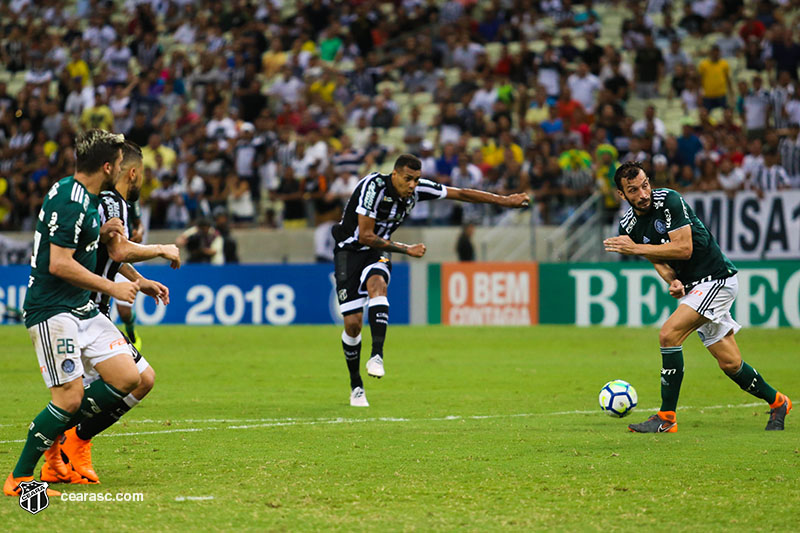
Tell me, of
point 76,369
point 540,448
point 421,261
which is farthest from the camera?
point 421,261

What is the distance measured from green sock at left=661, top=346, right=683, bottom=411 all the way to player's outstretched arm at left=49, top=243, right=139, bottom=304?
498 cm

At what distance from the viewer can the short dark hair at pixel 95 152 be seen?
6816 millimetres

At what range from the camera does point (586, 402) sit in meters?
12.0

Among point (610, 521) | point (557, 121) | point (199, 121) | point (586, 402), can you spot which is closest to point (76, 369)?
point (610, 521)

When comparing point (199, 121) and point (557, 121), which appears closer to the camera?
point (557, 121)

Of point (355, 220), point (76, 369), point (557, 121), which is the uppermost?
point (557, 121)

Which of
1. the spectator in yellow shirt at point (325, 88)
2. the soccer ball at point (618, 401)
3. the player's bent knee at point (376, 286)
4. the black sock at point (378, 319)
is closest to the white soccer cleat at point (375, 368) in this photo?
the black sock at point (378, 319)

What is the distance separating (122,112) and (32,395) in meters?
18.4

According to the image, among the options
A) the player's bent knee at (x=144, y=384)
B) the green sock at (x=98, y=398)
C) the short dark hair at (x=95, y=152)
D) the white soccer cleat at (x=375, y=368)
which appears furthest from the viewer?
the white soccer cleat at (x=375, y=368)

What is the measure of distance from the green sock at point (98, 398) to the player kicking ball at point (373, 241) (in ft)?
15.1

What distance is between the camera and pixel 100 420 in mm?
7441

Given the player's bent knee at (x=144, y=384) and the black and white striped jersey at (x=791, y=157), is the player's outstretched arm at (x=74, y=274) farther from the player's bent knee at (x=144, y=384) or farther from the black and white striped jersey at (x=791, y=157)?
the black and white striped jersey at (x=791, y=157)

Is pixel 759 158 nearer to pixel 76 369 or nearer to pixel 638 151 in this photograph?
pixel 638 151

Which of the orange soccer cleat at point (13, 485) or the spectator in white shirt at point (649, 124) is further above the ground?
the spectator in white shirt at point (649, 124)
